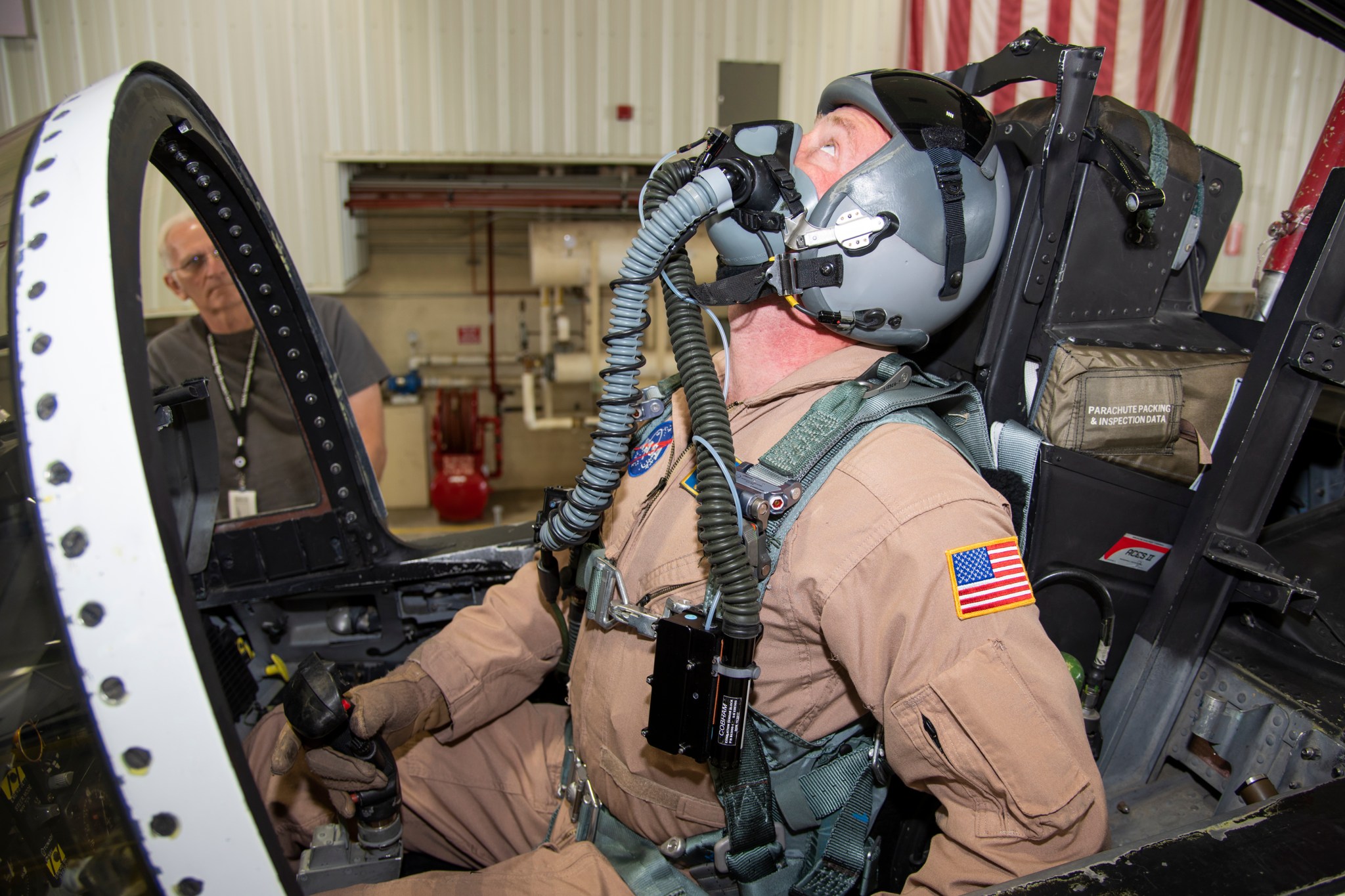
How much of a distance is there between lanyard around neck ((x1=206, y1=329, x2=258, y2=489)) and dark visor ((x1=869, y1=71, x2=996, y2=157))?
2.12 m

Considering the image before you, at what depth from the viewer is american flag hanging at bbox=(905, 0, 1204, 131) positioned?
4.40m

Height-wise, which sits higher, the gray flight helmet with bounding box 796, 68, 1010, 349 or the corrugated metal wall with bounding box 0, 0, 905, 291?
the corrugated metal wall with bounding box 0, 0, 905, 291

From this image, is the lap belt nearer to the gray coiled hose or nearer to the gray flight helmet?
the gray coiled hose

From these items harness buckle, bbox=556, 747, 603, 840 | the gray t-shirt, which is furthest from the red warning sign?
the gray t-shirt

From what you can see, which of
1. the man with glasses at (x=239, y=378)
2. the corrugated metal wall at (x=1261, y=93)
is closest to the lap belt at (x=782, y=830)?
the man with glasses at (x=239, y=378)

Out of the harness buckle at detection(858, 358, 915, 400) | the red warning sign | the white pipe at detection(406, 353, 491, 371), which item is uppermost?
the harness buckle at detection(858, 358, 915, 400)

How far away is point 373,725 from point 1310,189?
2.12 metres

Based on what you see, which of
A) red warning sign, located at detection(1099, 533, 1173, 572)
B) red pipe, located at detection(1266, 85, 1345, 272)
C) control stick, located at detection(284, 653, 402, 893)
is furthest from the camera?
red pipe, located at detection(1266, 85, 1345, 272)

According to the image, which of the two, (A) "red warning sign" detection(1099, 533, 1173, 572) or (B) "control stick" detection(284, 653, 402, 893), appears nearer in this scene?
(B) "control stick" detection(284, 653, 402, 893)

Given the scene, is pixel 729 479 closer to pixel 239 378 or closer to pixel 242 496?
pixel 242 496

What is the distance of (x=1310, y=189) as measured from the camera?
1.75m

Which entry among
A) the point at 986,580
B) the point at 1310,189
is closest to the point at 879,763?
the point at 986,580

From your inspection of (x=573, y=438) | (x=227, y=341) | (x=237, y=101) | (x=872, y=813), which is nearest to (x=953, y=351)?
(x=872, y=813)

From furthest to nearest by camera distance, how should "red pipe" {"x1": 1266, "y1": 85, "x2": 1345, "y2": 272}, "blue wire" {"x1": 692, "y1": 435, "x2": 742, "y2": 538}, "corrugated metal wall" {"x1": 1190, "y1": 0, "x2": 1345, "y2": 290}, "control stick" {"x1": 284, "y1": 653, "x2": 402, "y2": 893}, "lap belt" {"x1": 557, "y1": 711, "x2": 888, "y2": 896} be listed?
"corrugated metal wall" {"x1": 1190, "y1": 0, "x2": 1345, "y2": 290} → "red pipe" {"x1": 1266, "y1": 85, "x2": 1345, "y2": 272} → "control stick" {"x1": 284, "y1": 653, "x2": 402, "y2": 893} → "lap belt" {"x1": 557, "y1": 711, "x2": 888, "y2": 896} → "blue wire" {"x1": 692, "y1": 435, "x2": 742, "y2": 538}
